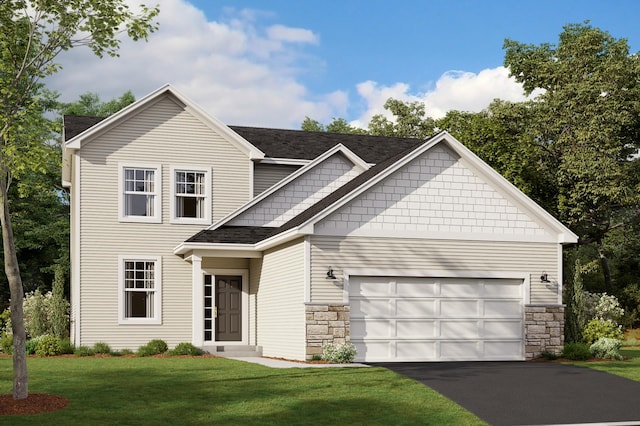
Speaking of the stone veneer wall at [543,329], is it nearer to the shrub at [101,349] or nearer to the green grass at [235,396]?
the green grass at [235,396]

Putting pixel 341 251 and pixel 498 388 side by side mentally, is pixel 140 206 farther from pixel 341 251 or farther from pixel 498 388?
pixel 498 388

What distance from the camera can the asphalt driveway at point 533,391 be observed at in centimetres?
1383

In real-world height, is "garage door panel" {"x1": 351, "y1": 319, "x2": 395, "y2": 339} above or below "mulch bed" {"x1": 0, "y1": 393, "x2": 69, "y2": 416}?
above

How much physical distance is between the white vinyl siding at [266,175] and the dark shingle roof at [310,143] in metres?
0.41

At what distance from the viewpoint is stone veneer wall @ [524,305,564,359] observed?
22.3m

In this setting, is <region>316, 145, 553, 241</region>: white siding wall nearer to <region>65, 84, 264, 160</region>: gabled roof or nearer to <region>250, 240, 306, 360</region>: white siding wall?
<region>250, 240, 306, 360</region>: white siding wall

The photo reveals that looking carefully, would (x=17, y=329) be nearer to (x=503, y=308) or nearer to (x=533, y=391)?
(x=533, y=391)

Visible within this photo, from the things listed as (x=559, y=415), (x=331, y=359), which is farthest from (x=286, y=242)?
(x=559, y=415)

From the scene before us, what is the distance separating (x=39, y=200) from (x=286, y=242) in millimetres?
21533

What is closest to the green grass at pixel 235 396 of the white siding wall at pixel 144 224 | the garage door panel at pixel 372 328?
the garage door panel at pixel 372 328

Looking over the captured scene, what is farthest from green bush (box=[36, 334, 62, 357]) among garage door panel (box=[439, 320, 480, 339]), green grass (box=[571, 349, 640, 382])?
green grass (box=[571, 349, 640, 382])

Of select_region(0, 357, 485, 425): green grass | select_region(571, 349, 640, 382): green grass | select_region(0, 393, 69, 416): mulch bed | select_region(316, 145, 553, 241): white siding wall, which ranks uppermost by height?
select_region(316, 145, 553, 241): white siding wall

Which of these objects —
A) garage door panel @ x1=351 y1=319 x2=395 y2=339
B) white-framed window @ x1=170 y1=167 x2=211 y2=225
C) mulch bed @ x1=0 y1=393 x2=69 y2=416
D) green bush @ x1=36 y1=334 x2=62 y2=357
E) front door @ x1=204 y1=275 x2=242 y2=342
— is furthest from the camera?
white-framed window @ x1=170 y1=167 x2=211 y2=225

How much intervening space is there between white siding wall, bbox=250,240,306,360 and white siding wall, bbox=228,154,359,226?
4.63 feet
